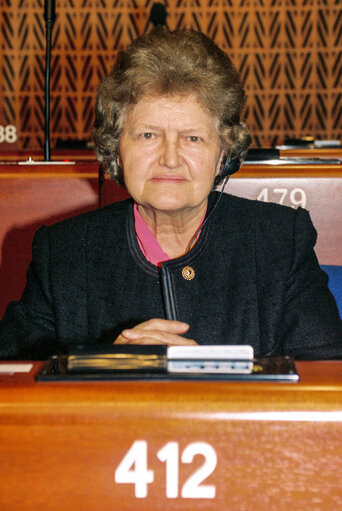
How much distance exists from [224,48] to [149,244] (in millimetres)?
5683

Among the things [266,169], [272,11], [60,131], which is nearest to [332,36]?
[272,11]

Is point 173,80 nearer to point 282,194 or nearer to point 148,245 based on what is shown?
point 148,245

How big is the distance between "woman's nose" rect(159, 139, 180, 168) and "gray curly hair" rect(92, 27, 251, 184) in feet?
0.32

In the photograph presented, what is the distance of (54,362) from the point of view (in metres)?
0.60

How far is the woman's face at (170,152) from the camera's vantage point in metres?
1.32

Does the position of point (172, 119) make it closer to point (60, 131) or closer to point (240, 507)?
point (240, 507)

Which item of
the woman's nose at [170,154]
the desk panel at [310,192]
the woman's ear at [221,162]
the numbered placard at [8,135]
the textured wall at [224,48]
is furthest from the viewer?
the textured wall at [224,48]

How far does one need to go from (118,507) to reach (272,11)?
22.0 ft

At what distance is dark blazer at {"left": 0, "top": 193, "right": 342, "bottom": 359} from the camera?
132 centimetres

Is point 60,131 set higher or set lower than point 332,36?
lower

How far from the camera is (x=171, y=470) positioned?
49cm

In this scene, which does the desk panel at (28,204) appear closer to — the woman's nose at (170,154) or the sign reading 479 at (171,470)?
the woman's nose at (170,154)

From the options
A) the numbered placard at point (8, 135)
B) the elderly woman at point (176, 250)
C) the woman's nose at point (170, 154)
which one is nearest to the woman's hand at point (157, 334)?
the elderly woman at point (176, 250)

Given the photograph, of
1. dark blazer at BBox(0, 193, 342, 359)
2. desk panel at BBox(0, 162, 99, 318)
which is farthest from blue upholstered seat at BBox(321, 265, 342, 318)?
desk panel at BBox(0, 162, 99, 318)
